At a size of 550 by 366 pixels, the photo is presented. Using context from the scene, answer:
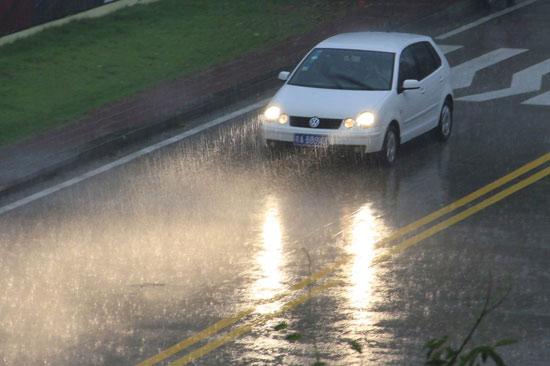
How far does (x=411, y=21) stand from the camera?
27.0 m

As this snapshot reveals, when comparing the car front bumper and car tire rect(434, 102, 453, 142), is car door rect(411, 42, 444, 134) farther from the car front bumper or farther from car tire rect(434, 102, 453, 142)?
the car front bumper

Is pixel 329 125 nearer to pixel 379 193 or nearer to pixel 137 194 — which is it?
pixel 379 193

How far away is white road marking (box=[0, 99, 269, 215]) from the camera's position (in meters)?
16.6

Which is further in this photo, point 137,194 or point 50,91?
point 50,91

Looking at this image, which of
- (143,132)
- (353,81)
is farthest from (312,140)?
(143,132)

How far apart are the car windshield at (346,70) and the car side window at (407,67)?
0.52ft

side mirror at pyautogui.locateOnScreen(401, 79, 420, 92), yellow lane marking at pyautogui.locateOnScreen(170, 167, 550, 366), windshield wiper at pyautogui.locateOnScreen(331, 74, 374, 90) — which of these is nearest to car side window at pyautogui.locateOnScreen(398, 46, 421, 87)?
side mirror at pyautogui.locateOnScreen(401, 79, 420, 92)

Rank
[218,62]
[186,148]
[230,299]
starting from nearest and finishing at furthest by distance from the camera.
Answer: [230,299] → [186,148] → [218,62]

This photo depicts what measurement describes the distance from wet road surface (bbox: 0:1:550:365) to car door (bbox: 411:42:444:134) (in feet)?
1.35

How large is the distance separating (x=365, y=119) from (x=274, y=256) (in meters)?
4.11

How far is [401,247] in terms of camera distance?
46.2 ft

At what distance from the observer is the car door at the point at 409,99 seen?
18.2 m

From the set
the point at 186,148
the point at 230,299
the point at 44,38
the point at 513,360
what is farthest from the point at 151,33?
the point at 513,360

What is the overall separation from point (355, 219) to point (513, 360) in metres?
4.89
